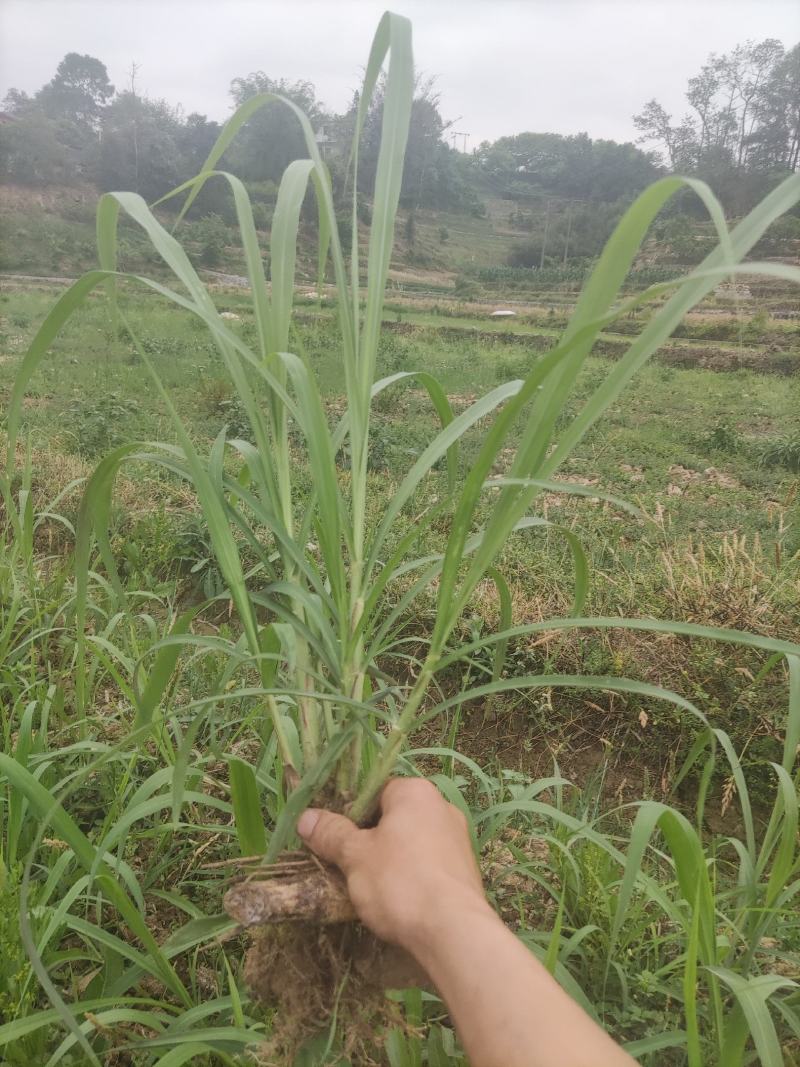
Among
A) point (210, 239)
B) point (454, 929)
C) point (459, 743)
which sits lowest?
point (459, 743)

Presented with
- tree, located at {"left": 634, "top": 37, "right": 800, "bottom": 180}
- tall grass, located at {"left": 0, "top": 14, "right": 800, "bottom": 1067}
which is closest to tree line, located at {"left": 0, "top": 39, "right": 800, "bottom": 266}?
tree, located at {"left": 634, "top": 37, "right": 800, "bottom": 180}

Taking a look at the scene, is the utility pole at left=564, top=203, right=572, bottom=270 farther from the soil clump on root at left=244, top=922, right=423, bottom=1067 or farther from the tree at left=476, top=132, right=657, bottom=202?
the soil clump on root at left=244, top=922, right=423, bottom=1067

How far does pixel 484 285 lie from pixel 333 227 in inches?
323

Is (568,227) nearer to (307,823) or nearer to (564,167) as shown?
(564,167)

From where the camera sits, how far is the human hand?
0.41m

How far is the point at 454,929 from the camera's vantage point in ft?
1.30

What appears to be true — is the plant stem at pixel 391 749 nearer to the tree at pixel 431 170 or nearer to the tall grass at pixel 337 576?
the tall grass at pixel 337 576

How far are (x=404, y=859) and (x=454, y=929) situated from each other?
0.05 meters

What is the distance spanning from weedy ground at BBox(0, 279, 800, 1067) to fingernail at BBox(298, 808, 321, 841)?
87 millimetres

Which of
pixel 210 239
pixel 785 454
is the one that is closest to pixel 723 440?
pixel 785 454

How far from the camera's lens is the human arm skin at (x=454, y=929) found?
354 millimetres

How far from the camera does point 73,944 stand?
74cm

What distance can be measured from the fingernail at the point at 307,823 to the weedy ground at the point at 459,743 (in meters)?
0.09

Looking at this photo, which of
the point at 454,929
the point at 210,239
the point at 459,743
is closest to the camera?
the point at 454,929
